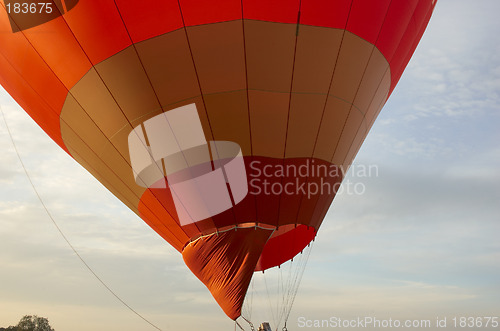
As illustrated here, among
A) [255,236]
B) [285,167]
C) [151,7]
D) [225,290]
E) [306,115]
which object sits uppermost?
[151,7]

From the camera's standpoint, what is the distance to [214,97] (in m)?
6.75

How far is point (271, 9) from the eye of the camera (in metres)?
6.33

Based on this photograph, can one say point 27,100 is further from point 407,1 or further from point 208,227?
point 407,1

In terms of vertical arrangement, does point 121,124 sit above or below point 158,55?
below

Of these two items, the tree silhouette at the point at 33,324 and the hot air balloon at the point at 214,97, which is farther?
the tree silhouette at the point at 33,324

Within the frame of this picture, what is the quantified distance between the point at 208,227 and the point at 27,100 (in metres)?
3.65

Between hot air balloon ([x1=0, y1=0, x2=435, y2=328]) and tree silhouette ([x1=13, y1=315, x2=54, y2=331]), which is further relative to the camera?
tree silhouette ([x1=13, y1=315, x2=54, y2=331])

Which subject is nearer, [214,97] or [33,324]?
[214,97]

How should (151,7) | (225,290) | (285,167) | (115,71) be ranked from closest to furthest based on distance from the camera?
(151,7)
(115,71)
(285,167)
(225,290)

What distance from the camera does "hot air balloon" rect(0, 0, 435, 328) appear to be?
647 cm

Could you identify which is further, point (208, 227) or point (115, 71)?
point (208, 227)

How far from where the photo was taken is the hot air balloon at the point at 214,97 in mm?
6473

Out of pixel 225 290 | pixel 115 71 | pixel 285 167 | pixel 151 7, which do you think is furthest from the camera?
pixel 225 290

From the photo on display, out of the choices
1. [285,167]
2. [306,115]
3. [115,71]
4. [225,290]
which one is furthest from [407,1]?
[225,290]
